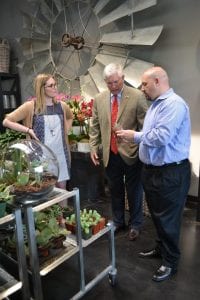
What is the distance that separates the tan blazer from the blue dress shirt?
1.39ft

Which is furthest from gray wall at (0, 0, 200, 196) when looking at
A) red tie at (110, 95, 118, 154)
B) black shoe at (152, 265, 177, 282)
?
black shoe at (152, 265, 177, 282)

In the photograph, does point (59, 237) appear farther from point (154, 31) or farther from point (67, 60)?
point (67, 60)

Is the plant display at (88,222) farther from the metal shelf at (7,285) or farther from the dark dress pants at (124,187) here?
the dark dress pants at (124,187)

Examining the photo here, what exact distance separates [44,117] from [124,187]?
37.0 inches

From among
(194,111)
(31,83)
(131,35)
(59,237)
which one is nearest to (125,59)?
(131,35)

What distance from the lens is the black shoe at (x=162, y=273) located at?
188 centimetres

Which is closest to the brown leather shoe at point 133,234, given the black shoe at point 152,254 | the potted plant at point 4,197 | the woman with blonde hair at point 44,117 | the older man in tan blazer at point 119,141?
the older man in tan blazer at point 119,141

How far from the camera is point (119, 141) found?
2.28 metres

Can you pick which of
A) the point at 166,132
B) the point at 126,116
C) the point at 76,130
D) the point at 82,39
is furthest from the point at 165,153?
the point at 82,39

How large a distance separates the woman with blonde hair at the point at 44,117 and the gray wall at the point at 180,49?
1164 millimetres

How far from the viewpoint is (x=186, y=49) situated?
274cm

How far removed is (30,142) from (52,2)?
259cm

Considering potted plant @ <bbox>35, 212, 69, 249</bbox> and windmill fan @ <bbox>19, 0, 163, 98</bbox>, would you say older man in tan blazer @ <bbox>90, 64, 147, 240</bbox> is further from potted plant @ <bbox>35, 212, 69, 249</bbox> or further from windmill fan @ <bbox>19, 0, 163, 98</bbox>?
potted plant @ <bbox>35, 212, 69, 249</bbox>

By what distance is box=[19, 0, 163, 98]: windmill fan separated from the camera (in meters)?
2.86
